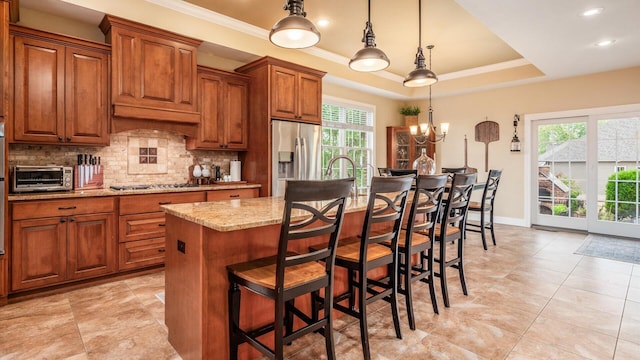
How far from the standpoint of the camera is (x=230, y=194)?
13.5 feet

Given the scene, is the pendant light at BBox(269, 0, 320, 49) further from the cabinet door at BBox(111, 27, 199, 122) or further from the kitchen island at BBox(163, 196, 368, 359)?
the cabinet door at BBox(111, 27, 199, 122)

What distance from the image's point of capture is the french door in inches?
206

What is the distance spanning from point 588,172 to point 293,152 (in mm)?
4974

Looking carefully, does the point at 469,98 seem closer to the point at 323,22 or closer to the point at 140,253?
the point at 323,22

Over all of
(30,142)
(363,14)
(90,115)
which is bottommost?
(30,142)

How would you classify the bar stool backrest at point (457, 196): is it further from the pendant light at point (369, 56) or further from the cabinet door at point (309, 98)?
the cabinet door at point (309, 98)

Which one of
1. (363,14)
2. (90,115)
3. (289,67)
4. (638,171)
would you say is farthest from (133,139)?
(638,171)

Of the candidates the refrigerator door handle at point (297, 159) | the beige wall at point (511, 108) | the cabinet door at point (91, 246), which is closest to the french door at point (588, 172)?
the beige wall at point (511, 108)

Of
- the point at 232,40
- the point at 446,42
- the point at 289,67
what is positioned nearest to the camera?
the point at 232,40

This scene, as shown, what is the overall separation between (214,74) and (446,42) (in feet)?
11.2

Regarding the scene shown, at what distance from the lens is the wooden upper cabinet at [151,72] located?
3.42m

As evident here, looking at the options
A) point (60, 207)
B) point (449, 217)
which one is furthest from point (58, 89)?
point (449, 217)

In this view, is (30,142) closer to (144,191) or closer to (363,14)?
(144,191)

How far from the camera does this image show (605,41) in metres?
4.10
